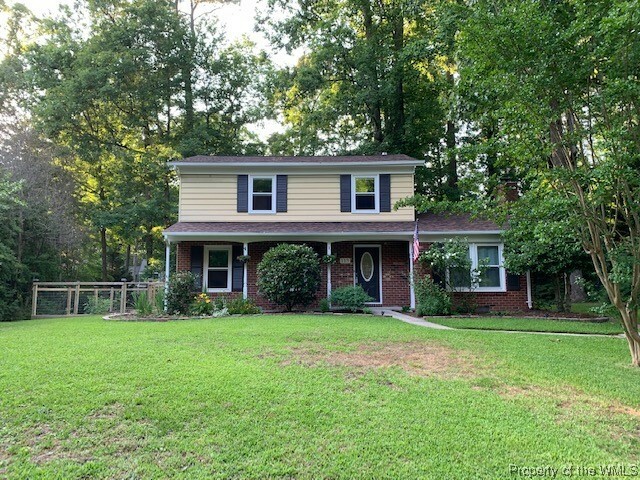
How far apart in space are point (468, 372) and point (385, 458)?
260 cm

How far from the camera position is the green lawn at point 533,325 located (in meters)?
9.15

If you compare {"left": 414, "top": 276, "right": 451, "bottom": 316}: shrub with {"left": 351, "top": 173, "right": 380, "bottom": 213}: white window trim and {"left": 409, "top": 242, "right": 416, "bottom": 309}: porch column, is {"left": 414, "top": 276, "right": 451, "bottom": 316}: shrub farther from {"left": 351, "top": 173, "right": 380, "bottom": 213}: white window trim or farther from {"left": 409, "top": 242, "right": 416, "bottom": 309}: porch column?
{"left": 351, "top": 173, "right": 380, "bottom": 213}: white window trim

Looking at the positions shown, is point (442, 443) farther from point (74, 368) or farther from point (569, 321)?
point (569, 321)

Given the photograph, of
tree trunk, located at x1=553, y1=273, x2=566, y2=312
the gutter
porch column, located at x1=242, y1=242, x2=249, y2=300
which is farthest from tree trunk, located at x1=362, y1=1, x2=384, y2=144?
tree trunk, located at x1=553, y1=273, x2=566, y2=312

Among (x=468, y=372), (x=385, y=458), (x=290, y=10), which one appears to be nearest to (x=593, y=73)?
(x=468, y=372)

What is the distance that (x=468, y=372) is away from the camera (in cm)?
529

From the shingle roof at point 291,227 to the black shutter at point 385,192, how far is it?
663 millimetres

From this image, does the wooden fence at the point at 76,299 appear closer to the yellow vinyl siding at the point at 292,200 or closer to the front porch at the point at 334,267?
the front porch at the point at 334,267

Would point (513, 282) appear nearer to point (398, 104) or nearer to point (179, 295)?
point (179, 295)

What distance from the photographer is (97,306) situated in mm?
14898

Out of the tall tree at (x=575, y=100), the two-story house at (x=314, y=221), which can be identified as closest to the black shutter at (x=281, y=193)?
the two-story house at (x=314, y=221)

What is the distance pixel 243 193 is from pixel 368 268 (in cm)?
509

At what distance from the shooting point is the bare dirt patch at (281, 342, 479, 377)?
5.41 m

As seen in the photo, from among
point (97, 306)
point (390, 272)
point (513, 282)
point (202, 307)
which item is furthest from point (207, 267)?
point (513, 282)
